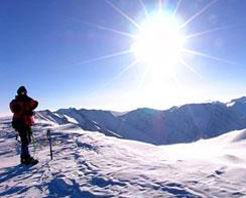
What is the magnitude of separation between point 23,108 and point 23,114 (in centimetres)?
26

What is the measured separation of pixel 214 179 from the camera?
380 inches

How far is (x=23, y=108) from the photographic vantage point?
50.6 feet

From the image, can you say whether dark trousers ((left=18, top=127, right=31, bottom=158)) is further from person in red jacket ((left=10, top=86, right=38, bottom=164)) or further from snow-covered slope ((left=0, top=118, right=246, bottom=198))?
snow-covered slope ((left=0, top=118, right=246, bottom=198))

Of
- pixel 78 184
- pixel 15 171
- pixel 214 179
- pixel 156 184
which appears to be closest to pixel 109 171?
pixel 78 184

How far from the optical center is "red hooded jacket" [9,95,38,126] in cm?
1524

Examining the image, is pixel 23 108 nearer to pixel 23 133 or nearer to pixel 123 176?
pixel 23 133

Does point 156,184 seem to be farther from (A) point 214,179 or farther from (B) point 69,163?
(B) point 69,163

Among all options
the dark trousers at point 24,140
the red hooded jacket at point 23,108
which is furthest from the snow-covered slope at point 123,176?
the red hooded jacket at point 23,108

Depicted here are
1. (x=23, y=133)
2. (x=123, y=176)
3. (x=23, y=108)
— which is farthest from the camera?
(x=23, y=133)

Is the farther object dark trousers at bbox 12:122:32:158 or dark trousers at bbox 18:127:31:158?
dark trousers at bbox 18:127:31:158

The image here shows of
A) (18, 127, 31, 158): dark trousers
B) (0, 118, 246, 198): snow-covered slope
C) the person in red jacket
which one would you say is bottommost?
(0, 118, 246, 198): snow-covered slope

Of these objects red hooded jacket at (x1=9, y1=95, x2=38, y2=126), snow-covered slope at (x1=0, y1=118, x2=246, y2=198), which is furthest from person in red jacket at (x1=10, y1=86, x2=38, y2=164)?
snow-covered slope at (x1=0, y1=118, x2=246, y2=198)

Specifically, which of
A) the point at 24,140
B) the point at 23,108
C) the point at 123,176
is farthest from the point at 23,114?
the point at 123,176

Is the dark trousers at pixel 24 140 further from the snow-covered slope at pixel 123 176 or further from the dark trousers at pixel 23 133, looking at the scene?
the snow-covered slope at pixel 123 176
